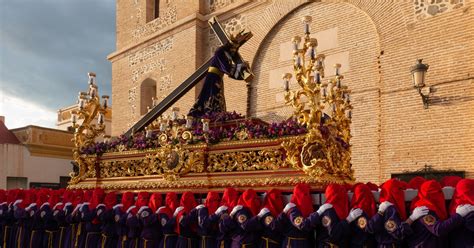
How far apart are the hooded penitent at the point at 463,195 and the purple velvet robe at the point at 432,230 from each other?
0.55 ft

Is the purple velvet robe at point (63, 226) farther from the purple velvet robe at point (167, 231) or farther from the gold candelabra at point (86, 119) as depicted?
the purple velvet robe at point (167, 231)

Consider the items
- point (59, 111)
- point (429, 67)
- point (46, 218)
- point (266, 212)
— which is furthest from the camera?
point (59, 111)

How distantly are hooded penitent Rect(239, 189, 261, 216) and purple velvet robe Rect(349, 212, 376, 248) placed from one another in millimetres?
1186

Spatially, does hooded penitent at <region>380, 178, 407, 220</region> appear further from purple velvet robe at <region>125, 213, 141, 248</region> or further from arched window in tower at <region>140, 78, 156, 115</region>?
arched window in tower at <region>140, 78, 156, 115</region>

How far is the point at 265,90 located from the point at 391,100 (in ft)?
12.2

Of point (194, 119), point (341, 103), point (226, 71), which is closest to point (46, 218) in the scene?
point (194, 119)

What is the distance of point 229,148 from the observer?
6.75 metres

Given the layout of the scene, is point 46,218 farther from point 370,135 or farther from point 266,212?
point 370,135

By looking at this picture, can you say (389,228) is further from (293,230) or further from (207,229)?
(207,229)

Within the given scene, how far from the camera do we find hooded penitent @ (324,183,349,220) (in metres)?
4.82

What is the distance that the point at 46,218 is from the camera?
297 inches

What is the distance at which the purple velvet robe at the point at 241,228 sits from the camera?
5273 mm

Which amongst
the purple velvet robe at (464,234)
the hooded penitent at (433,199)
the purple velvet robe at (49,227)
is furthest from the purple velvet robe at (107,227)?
the purple velvet robe at (464,234)

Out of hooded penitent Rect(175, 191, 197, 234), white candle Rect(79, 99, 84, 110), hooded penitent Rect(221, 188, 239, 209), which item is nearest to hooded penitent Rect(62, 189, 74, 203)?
white candle Rect(79, 99, 84, 110)
